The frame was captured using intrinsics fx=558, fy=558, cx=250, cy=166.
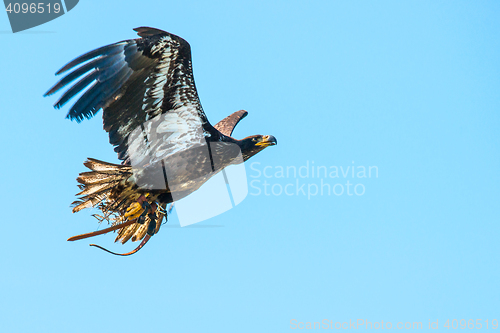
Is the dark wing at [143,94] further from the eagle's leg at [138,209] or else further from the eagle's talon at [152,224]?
the eagle's talon at [152,224]

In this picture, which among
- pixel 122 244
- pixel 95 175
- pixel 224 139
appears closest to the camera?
pixel 95 175

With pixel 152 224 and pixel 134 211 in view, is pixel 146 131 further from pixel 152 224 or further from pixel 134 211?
pixel 152 224

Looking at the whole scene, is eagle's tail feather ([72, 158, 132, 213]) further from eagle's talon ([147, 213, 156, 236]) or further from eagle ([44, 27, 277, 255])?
eagle's talon ([147, 213, 156, 236])

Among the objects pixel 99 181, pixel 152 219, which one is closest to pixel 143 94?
pixel 99 181

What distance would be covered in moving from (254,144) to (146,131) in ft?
6.11

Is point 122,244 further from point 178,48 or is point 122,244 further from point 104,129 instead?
point 178,48

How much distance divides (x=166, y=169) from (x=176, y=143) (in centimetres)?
46

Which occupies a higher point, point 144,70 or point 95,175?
point 144,70

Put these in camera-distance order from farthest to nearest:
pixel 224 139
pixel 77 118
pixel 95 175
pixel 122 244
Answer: pixel 122 244 → pixel 224 139 → pixel 95 175 → pixel 77 118

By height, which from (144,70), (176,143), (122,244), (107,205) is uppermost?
(144,70)

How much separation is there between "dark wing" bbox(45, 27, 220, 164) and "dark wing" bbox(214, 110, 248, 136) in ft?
6.49

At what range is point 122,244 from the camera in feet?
32.5

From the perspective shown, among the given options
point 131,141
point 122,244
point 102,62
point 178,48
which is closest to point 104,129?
point 131,141

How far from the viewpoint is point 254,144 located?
9.58 metres
